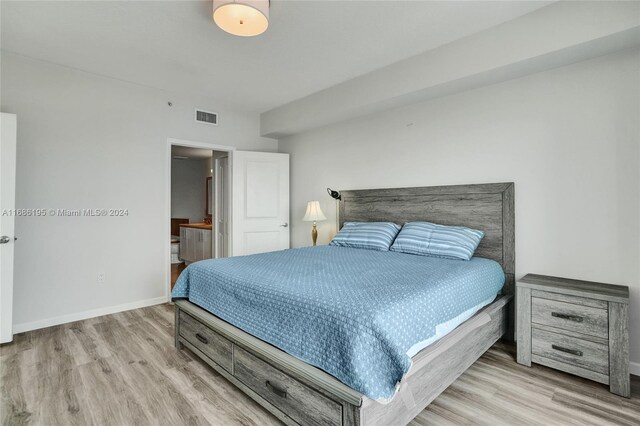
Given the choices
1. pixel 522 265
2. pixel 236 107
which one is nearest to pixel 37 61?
pixel 236 107

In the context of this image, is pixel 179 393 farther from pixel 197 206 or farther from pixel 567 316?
pixel 197 206

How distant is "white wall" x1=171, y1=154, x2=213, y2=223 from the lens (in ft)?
23.7

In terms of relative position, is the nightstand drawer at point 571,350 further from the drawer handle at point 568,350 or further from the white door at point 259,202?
the white door at point 259,202

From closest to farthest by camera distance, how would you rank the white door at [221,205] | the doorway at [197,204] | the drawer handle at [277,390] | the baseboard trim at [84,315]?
the drawer handle at [277,390], the baseboard trim at [84,315], the doorway at [197,204], the white door at [221,205]

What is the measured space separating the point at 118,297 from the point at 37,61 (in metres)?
2.53

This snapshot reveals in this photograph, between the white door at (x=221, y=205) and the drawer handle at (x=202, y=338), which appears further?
the white door at (x=221, y=205)

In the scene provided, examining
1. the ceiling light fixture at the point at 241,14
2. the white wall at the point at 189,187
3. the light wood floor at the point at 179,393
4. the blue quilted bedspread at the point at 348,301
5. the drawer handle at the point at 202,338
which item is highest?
the ceiling light fixture at the point at 241,14

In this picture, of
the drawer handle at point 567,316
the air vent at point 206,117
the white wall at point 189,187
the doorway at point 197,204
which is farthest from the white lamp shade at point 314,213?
the white wall at point 189,187

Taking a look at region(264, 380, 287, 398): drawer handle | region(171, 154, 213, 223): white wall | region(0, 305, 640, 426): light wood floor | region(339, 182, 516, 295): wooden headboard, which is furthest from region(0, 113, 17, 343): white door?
region(171, 154, 213, 223): white wall

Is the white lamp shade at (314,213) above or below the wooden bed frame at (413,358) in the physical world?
above

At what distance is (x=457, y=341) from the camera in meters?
1.94

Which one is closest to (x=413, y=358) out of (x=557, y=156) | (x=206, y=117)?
(x=557, y=156)

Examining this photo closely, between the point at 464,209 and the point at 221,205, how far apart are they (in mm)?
3566

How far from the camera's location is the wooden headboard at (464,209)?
9.20ft
